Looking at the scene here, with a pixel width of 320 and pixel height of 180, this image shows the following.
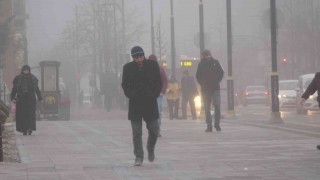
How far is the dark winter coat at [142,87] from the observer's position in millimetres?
13500

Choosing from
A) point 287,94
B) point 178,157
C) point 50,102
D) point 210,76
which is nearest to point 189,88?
point 210,76

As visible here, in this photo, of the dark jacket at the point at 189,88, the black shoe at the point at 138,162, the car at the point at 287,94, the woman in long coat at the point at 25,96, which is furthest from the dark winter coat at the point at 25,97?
the car at the point at 287,94

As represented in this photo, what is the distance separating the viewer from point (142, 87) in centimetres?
1349

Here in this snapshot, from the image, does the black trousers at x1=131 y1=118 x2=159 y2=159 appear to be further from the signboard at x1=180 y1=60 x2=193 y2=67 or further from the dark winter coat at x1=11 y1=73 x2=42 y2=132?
the signboard at x1=180 y1=60 x2=193 y2=67

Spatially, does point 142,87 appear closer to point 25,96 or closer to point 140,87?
point 140,87

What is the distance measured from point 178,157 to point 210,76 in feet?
21.9

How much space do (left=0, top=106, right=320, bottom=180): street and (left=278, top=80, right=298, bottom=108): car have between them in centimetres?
→ 2560

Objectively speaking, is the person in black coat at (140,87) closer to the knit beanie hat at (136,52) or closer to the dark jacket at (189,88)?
the knit beanie hat at (136,52)

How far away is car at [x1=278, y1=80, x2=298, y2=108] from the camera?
1836 inches

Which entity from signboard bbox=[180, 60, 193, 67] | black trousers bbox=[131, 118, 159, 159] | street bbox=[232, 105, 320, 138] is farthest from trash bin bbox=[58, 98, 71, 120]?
black trousers bbox=[131, 118, 159, 159]

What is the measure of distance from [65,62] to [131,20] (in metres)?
15.4

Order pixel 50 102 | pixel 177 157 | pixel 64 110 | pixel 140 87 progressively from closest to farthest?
pixel 140 87 → pixel 177 157 → pixel 50 102 → pixel 64 110

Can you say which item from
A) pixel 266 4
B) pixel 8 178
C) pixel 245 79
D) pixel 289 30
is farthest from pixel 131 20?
pixel 8 178

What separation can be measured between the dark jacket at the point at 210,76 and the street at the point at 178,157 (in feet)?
3.29
